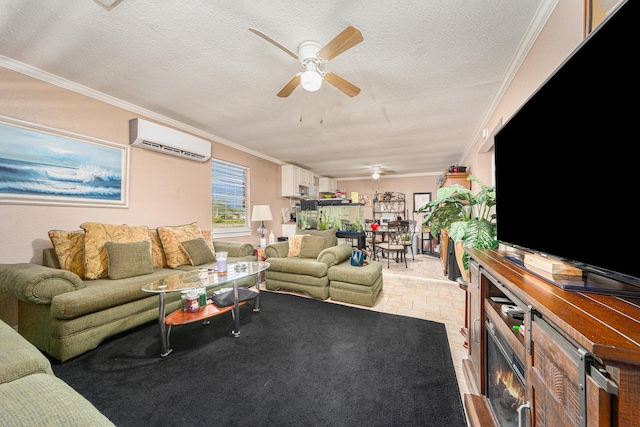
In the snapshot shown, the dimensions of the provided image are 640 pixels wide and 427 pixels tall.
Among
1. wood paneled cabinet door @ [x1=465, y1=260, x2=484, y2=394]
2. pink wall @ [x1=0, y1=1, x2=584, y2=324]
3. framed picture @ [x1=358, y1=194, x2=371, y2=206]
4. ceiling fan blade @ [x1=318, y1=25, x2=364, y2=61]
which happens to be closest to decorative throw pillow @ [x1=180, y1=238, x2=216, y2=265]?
pink wall @ [x1=0, y1=1, x2=584, y2=324]

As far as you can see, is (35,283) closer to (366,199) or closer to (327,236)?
(327,236)

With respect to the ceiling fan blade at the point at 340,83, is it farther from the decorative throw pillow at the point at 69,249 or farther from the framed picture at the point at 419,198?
the framed picture at the point at 419,198

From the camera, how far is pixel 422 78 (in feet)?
7.73

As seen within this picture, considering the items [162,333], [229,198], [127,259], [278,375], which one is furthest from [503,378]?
[229,198]

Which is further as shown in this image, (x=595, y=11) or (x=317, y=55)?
(x=317, y=55)

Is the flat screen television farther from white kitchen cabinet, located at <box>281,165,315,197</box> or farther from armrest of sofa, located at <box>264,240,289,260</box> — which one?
white kitchen cabinet, located at <box>281,165,315,197</box>

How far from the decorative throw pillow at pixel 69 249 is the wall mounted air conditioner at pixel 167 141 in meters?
1.29

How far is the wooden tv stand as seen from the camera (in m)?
0.42

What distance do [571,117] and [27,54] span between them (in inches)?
148

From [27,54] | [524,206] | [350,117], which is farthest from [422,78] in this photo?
[27,54]

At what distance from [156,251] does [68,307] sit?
1269 mm

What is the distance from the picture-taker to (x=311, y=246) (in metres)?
3.54

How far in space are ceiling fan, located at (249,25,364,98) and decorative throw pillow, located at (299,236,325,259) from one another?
6.80 ft

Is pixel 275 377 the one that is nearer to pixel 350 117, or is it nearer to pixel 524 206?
pixel 524 206
